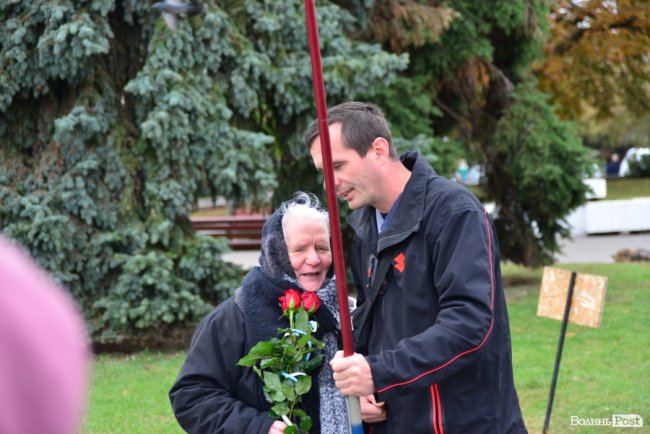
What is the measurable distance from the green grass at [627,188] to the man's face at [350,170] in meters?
29.3

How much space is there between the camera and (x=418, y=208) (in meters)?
2.99

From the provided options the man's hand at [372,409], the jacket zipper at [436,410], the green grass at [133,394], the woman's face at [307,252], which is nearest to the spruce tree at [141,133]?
the green grass at [133,394]

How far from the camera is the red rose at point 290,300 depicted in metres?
3.17

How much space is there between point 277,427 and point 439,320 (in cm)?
71

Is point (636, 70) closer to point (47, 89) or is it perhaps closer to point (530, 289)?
point (530, 289)

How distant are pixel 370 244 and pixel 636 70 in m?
17.5

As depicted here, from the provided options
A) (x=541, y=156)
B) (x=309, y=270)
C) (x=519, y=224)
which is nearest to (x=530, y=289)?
(x=519, y=224)

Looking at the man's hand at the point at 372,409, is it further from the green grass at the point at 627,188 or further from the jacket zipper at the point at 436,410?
the green grass at the point at 627,188

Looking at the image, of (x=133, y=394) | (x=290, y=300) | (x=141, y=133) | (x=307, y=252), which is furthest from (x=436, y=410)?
(x=141, y=133)

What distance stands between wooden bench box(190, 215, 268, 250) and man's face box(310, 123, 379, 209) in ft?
61.6

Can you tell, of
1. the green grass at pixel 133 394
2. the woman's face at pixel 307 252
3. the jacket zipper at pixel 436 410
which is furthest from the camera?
the green grass at pixel 133 394

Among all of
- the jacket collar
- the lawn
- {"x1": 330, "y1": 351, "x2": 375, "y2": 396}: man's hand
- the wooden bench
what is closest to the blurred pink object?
{"x1": 330, "y1": 351, "x2": 375, "y2": 396}: man's hand

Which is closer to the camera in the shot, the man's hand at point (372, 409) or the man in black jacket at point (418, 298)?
the man in black jacket at point (418, 298)

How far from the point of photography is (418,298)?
294cm
